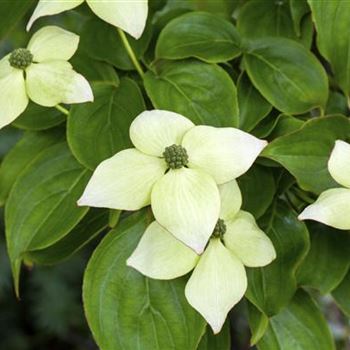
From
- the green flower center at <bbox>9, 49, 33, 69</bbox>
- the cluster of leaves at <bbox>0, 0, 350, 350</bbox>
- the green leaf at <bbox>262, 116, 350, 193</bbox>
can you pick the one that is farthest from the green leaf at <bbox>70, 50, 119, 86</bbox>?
the green leaf at <bbox>262, 116, 350, 193</bbox>

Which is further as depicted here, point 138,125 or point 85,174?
point 85,174

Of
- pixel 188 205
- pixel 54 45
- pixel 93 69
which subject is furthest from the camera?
pixel 93 69

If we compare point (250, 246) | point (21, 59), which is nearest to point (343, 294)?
point (250, 246)

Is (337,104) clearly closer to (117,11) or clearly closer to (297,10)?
(297,10)

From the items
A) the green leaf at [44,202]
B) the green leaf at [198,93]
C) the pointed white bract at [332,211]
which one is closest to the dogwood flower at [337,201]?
the pointed white bract at [332,211]

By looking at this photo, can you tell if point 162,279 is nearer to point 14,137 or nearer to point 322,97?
point 322,97

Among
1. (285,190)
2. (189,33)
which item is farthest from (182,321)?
(189,33)

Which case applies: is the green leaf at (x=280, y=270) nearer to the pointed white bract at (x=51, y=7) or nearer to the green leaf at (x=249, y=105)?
the green leaf at (x=249, y=105)
